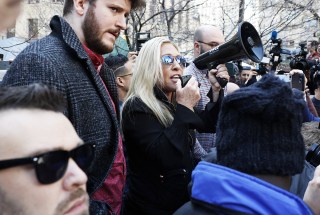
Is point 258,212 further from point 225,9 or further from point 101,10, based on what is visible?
point 225,9

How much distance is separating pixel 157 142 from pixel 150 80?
0.59 meters

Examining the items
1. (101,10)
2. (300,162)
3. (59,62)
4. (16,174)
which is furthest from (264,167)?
(101,10)

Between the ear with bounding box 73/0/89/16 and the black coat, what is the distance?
0.73m

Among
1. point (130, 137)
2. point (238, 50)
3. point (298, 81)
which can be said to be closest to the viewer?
point (130, 137)

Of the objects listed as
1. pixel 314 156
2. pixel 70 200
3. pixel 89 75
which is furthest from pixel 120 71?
pixel 70 200

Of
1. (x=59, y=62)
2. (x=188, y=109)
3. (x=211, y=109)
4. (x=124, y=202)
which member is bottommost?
(x=124, y=202)

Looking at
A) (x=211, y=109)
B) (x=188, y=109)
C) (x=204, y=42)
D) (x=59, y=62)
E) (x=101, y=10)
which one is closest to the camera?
(x=59, y=62)

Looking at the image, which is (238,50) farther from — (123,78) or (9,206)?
(9,206)

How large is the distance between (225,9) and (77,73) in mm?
9986

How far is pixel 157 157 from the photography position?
253 centimetres

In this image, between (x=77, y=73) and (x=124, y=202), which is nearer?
(x=77, y=73)

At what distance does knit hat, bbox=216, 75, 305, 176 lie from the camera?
1.58 m

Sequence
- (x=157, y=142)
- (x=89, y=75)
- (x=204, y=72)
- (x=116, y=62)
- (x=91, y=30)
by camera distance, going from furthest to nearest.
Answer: (x=116, y=62), (x=204, y=72), (x=157, y=142), (x=91, y=30), (x=89, y=75)

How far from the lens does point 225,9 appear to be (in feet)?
37.5
